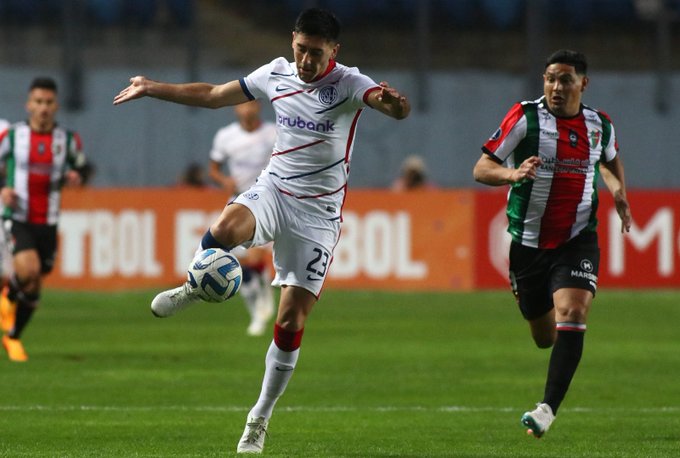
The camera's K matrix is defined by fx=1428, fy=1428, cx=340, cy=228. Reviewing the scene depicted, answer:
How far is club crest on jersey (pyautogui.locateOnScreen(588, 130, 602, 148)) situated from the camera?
27.9 ft

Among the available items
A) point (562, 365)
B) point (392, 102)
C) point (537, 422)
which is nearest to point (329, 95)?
point (392, 102)

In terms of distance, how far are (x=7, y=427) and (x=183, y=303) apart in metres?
1.95

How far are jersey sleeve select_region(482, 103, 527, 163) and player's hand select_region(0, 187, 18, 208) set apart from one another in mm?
5475

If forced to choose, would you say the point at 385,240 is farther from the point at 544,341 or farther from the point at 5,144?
the point at 544,341

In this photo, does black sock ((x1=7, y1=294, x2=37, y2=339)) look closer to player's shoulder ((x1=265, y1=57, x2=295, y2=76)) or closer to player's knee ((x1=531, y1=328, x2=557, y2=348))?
player's knee ((x1=531, y1=328, x2=557, y2=348))

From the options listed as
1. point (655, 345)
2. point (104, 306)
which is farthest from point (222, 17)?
point (655, 345)

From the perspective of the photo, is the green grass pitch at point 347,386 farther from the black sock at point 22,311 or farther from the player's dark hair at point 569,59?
the player's dark hair at point 569,59

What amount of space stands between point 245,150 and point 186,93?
8094mm

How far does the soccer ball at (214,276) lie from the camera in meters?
7.06

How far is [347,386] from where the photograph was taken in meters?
11.0

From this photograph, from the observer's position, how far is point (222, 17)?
26.7 metres

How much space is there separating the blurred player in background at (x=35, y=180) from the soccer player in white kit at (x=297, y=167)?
510 cm

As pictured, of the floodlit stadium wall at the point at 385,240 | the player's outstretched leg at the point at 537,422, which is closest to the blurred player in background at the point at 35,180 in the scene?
the player's outstretched leg at the point at 537,422

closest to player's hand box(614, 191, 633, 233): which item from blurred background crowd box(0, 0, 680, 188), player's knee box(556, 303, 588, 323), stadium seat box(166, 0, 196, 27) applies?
player's knee box(556, 303, 588, 323)
